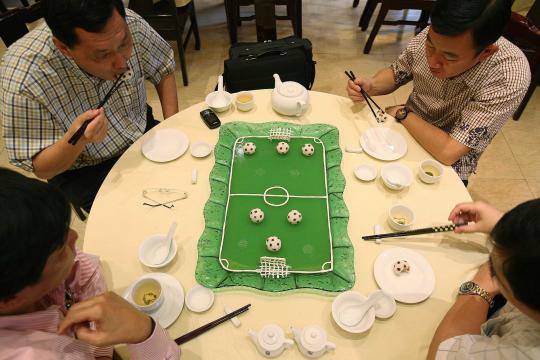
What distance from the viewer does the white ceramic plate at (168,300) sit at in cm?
118

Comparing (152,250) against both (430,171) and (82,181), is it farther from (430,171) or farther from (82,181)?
(430,171)

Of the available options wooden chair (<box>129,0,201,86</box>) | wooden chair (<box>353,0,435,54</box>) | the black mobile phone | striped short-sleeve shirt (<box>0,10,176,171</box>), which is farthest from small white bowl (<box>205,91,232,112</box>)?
wooden chair (<box>353,0,435,54</box>)

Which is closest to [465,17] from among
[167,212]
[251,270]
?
[251,270]

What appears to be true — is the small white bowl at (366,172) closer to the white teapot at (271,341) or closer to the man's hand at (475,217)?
the man's hand at (475,217)

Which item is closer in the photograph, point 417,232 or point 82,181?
point 417,232

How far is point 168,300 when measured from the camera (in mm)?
1216

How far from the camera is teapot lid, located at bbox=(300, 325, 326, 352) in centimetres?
109

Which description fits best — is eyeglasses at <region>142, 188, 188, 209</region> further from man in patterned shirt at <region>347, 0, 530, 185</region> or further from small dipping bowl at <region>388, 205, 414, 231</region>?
man in patterned shirt at <region>347, 0, 530, 185</region>

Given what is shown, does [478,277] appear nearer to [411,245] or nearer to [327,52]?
[411,245]

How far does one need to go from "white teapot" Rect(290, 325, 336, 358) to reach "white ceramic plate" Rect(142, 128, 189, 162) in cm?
95

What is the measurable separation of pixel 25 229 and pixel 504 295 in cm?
114

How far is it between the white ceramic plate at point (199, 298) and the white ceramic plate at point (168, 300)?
1.0 inches

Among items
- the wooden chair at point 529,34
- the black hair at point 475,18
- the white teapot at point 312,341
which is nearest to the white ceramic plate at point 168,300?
the white teapot at point 312,341

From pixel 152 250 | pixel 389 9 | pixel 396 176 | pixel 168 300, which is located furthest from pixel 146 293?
pixel 389 9
